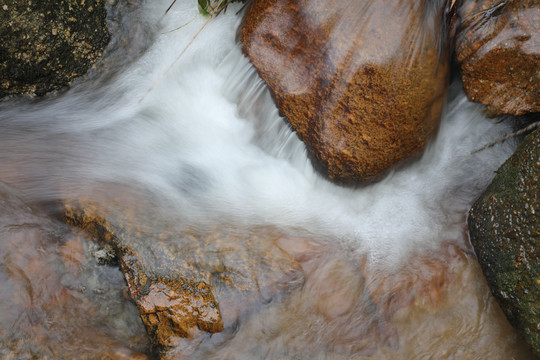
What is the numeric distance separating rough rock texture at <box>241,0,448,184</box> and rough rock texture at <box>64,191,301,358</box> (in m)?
0.90

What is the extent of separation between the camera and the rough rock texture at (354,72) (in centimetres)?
287

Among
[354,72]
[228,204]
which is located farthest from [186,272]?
[354,72]

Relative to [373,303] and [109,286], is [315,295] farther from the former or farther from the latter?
[109,286]

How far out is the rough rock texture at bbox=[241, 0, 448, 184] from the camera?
113 inches

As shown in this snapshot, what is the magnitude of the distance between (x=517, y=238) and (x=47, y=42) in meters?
3.56

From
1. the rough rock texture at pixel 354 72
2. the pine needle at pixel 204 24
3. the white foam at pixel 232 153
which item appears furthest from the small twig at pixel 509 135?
the pine needle at pixel 204 24

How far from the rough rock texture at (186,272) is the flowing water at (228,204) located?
0.11m

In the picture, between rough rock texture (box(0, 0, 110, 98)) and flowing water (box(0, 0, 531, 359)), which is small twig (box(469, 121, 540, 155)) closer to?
flowing water (box(0, 0, 531, 359))

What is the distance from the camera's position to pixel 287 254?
304 cm

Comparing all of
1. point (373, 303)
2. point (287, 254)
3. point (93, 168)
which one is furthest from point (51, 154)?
point (373, 303)

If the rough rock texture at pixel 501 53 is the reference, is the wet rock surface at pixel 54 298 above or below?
below

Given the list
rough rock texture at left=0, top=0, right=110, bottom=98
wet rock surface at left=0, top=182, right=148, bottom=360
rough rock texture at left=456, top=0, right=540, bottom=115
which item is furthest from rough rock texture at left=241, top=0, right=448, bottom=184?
wet rock surface at left=0, top=182, right=148, bottom=360

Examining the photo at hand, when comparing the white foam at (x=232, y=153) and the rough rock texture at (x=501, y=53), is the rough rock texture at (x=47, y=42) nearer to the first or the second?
the white foam at (x=232, y=153)

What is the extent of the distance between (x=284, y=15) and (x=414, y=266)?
201 cm
